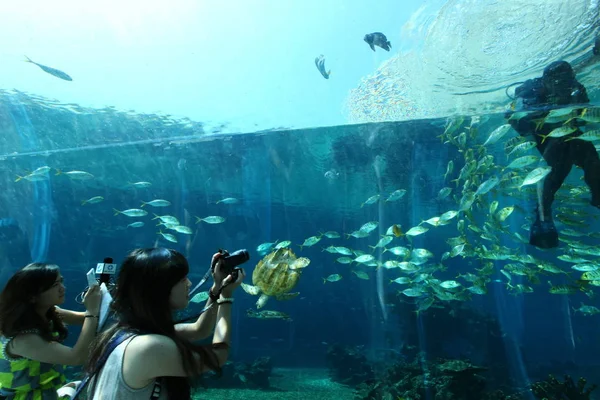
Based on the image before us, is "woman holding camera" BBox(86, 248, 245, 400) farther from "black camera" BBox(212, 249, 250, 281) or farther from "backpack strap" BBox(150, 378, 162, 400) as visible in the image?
"black camera" BBox(212, 249, 250, 281)

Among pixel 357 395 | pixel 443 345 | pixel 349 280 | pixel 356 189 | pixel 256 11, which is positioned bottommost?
pixel 349 280

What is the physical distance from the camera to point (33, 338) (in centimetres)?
219

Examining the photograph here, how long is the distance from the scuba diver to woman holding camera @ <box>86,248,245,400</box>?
8121 mm

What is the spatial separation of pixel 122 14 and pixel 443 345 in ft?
52.6

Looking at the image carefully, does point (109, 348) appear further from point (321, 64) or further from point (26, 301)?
point (321, 64)

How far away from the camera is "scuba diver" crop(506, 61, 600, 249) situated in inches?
294

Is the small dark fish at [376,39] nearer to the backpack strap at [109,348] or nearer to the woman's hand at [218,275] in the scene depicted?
the woman's hand at [218,275]

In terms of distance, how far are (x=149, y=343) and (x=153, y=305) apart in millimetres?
214

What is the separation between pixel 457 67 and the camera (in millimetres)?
8688

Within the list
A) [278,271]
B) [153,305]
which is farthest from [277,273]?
[153,305]

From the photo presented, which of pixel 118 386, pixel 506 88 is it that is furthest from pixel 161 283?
pixel 506 88

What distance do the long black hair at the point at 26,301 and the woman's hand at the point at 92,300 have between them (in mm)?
323

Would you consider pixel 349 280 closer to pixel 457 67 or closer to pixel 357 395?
pixel 357 395

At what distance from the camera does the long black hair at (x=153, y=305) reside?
1.64 m
